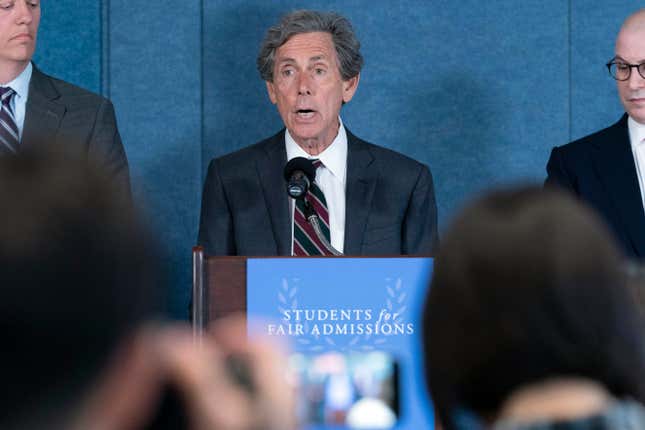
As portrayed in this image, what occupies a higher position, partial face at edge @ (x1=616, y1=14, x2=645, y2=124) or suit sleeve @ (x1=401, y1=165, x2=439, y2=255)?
partial face at edge @ (x1=616, y1=14, x2=645, y2=124)

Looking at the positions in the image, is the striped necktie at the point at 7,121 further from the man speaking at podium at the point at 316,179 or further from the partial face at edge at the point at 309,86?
the partial face at edge at the point at 309,86

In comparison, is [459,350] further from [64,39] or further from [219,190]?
[64,39]

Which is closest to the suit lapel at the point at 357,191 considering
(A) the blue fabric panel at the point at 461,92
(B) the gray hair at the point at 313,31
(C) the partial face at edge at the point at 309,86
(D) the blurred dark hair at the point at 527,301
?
(C) the partial face at edge at the point at 309,86

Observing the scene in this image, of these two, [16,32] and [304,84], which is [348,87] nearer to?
[304,84]

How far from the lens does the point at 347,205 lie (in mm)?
3475

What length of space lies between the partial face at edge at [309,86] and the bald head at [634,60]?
0.98m

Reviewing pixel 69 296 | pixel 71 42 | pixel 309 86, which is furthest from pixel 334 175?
pixel 69 296

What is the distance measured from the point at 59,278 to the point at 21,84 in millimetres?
3005

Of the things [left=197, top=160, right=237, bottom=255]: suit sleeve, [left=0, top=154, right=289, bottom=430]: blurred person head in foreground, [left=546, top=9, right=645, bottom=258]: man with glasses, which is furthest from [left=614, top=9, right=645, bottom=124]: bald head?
[left=0, top=154, right=289, bottom=430]: blurred person head in foreground

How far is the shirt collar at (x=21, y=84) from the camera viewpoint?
11.3 ft

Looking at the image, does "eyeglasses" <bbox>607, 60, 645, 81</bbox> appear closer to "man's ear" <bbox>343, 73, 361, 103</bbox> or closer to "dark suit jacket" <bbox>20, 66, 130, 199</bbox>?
"man's ear" <bbox>343, 73, 361, 103</bbox>

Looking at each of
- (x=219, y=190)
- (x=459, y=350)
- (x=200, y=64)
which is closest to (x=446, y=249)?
(x=459, y=350)

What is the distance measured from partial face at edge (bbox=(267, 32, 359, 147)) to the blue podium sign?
50.7 inches

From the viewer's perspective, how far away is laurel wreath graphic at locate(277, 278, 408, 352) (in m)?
2.38
